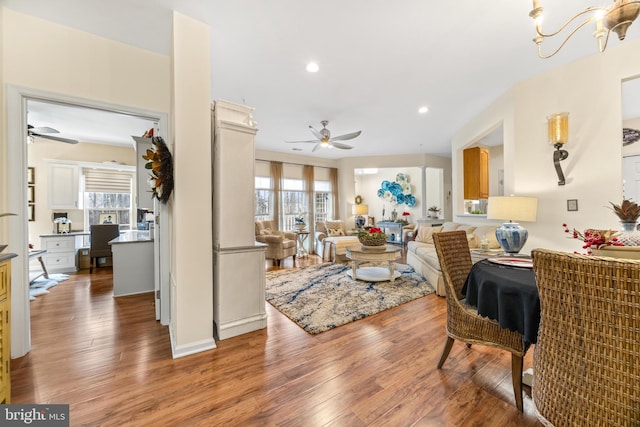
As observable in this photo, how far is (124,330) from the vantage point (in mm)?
2553

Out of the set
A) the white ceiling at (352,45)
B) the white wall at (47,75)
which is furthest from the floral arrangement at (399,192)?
the white wall at (47,75)

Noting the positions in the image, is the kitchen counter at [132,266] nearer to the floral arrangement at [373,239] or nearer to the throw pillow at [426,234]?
the floral arrangement at [373,239]

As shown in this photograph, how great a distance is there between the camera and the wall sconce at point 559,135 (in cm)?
281

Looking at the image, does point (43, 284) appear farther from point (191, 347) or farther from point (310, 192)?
point (310, 192)

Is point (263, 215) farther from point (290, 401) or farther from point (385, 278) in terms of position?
point (290, 401)

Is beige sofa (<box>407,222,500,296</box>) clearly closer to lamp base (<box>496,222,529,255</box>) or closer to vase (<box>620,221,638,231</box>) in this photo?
lamp base (<box>496,222,529,255</box>)

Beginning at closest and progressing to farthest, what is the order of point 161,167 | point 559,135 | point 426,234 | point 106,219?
point 161,167
point 559,135
point 426,234
point 106,219

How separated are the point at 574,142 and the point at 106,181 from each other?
8.30 m

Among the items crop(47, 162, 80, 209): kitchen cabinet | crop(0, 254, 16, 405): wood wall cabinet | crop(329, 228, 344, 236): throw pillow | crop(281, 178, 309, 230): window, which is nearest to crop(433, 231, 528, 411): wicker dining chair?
crop(0, 254, 16, 405): wood wall cabinet

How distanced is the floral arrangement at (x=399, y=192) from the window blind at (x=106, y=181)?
7.74 m

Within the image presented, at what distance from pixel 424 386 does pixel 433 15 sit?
9.44ft

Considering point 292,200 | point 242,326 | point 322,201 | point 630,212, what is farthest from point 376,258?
point 322,201

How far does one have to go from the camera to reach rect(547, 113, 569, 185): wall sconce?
9.21ft

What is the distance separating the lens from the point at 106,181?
228 inches
